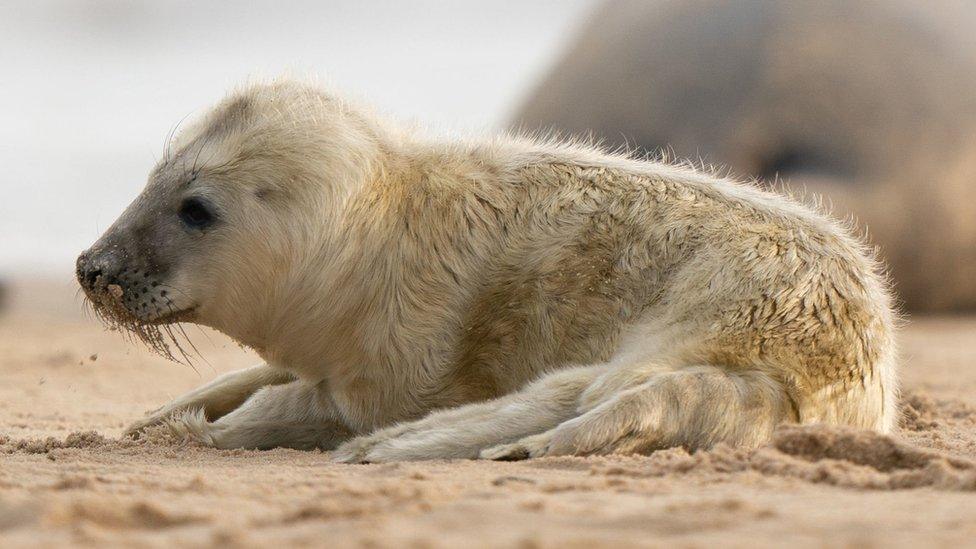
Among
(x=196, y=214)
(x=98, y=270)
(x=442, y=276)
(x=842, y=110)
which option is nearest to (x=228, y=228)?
(x=196, y=214)

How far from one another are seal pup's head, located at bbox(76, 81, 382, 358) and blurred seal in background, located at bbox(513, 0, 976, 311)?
6.87 m

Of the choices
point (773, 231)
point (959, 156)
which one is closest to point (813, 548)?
point (773, 231)

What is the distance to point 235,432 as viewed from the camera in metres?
5.13

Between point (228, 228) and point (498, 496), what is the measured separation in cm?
201

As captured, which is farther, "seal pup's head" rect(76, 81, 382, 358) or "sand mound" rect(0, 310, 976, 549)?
"seal pup's head" rect(76, 81, 382, 358)

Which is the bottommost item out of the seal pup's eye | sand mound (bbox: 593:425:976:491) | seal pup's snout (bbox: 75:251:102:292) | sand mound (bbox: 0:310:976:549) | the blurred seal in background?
sand mound (bbox: 0:310:976:549)

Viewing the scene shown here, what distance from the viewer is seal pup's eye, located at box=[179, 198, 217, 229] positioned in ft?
16.2

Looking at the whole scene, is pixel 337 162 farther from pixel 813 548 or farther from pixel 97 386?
pixel 97 386

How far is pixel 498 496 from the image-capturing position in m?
3.33

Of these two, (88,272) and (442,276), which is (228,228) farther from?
(442,276)

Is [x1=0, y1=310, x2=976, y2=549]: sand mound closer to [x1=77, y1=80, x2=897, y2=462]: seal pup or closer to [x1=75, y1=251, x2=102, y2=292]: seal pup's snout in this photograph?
[x1=77, y1=80, x2=897, y2=462]: seal pup

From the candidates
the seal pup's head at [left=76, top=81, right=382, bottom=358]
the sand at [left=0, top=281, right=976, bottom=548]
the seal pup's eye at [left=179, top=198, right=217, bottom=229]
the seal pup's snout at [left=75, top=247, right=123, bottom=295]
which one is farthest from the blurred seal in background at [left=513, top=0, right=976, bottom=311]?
the seal pup's snout at [left=75, top=247, right=123, bottom=295]

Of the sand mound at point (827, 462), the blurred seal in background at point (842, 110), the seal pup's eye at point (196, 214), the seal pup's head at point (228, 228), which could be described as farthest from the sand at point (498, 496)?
the blurred seal in background at point (842, 110)

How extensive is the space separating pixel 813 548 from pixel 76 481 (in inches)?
76.3
